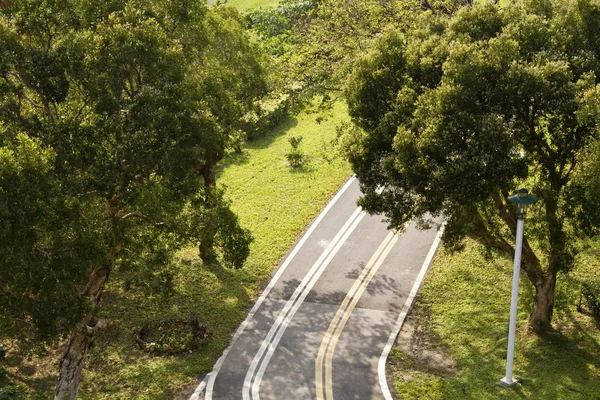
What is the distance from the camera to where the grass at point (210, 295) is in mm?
21078

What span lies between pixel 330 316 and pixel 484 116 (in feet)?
34.2

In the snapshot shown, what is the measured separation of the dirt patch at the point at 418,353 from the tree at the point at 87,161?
6108mm

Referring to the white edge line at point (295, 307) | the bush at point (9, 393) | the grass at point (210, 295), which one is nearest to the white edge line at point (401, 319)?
the white edge line at point (295, 307)

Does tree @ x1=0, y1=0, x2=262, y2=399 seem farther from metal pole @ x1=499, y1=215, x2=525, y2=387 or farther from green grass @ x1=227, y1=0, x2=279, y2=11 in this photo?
green grass @ x1=227, y1=0, x2=279, y2=11

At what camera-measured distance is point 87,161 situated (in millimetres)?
17078

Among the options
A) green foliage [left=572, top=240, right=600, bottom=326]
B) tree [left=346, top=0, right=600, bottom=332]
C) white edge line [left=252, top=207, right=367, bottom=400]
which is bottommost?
green foliage [left=572, top=240, right=600, bottom=326]

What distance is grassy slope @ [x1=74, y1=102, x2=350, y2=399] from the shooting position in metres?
21.2

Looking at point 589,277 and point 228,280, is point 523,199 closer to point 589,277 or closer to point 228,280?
point 589,277

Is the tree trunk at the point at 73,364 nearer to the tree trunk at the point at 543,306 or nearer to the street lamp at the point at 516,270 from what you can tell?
the street lamp at the point at 516,270

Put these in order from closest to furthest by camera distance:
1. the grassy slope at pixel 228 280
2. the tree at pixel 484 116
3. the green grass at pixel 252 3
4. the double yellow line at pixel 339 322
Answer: the tree at pixel 484 116 → the double yellow line at pixel 339 322 → the grassy slope at pixel 228 280 → the green grass at pixel 252 3

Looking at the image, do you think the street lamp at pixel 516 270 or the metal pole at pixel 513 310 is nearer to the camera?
the street lamp at pixel 516 270

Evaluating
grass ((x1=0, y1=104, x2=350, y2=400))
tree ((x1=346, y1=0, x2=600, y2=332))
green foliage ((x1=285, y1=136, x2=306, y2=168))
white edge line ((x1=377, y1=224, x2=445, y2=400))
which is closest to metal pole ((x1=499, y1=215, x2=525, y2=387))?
tree ((x1=346, y1=0, x2=600, y2=332))

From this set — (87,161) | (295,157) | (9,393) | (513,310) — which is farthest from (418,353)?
(295,157)

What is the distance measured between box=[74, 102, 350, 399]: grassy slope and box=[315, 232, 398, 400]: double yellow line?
3429mm
